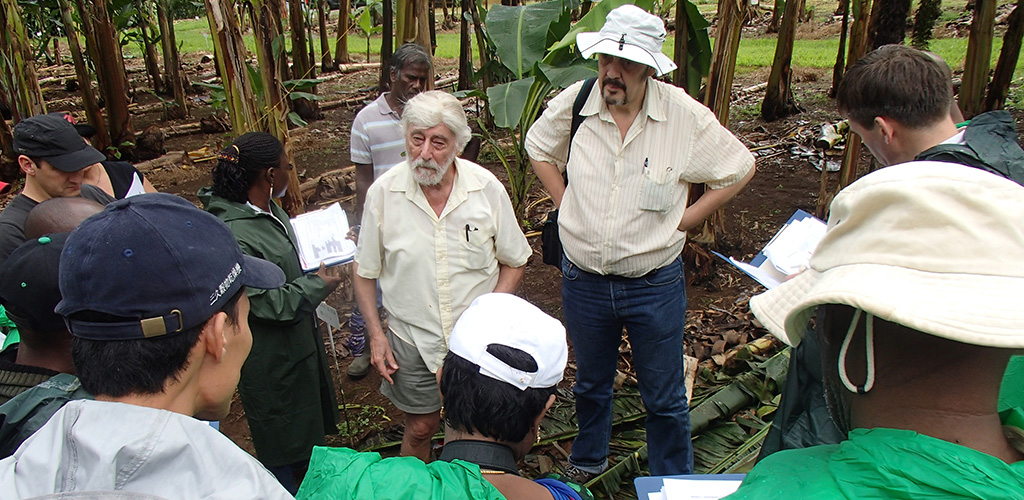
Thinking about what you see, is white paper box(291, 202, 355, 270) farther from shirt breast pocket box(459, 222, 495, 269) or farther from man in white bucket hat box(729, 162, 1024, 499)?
man in white bucket hat box(729, 162, 1024, 499)

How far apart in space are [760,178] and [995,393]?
6.33 m

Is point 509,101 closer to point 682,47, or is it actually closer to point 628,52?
point 682,47

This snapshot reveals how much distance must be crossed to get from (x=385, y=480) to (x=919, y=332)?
39.6 inches

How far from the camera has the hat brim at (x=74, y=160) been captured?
2875 millimetres

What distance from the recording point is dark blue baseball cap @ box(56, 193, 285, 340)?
1.17m

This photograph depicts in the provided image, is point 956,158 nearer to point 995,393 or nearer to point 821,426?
point 821,426

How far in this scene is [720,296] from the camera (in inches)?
190

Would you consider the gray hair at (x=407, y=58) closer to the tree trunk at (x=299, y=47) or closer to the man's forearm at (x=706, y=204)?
the man's forearm at (x=706, y=204)

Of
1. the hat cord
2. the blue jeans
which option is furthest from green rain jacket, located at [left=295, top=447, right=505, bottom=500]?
the blue jeans

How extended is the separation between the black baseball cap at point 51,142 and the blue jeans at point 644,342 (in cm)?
233

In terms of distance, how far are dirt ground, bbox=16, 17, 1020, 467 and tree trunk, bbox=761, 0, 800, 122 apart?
16 centimetres

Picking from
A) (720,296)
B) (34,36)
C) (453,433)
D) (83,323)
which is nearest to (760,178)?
(720,296)

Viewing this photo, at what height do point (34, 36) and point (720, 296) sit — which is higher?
point (34, 36)

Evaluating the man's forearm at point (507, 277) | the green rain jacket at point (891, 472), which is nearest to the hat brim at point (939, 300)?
the green rain jacket at point (891, 472)
